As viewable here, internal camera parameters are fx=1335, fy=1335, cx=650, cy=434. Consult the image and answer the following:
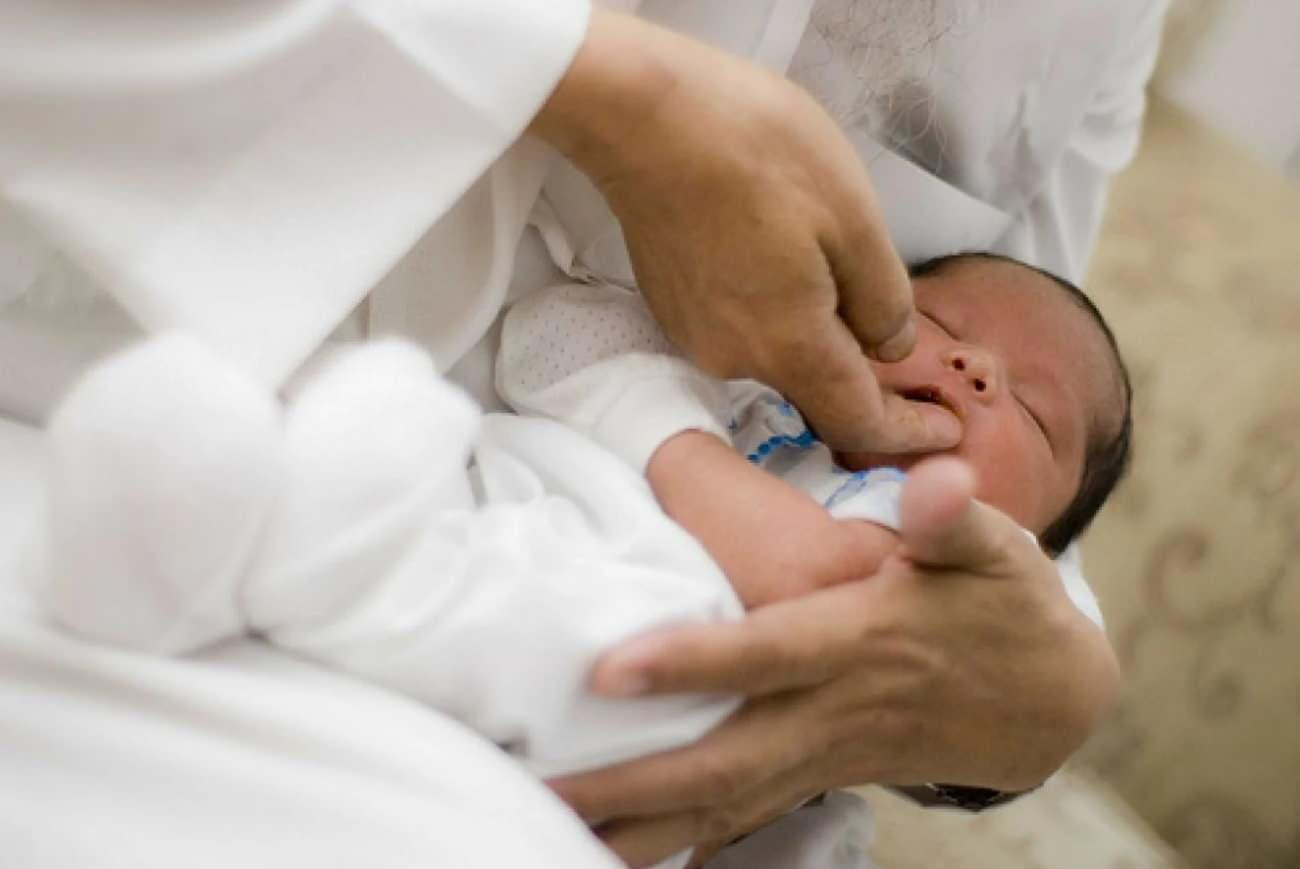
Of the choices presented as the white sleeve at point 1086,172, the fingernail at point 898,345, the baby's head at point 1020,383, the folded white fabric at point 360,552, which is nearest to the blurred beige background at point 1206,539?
the white sleeve at point 1086,172

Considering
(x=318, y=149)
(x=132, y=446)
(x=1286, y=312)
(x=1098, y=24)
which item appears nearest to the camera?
(x=132, y=446)

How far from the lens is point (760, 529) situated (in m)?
0.66

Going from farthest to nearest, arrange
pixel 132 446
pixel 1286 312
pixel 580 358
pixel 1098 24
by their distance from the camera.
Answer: pixel 1286 312, pixel 1098 24, pixel 580 358, pixel 132 446

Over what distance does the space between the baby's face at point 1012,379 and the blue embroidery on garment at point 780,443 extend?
1.0 inches

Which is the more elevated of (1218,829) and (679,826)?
(679,826)

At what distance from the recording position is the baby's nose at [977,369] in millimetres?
810

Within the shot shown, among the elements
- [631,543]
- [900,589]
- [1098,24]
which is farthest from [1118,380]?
[631,543]

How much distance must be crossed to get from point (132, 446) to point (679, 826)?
32cm

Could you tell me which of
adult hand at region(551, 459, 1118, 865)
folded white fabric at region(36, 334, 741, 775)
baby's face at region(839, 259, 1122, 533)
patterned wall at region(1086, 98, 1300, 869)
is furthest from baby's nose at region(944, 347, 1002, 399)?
patterned wall at region(1086, 98, 1300, 869)

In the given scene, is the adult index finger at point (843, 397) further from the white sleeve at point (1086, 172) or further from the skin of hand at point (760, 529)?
the white sleeve at point (1086, 172)

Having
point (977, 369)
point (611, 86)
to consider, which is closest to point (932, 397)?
point (977, 369)

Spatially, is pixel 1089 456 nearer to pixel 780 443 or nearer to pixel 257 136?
A: pixel 780 443

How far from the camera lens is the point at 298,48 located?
22.2 inches

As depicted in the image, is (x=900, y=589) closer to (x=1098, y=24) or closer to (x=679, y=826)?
(x=679, y=826)
